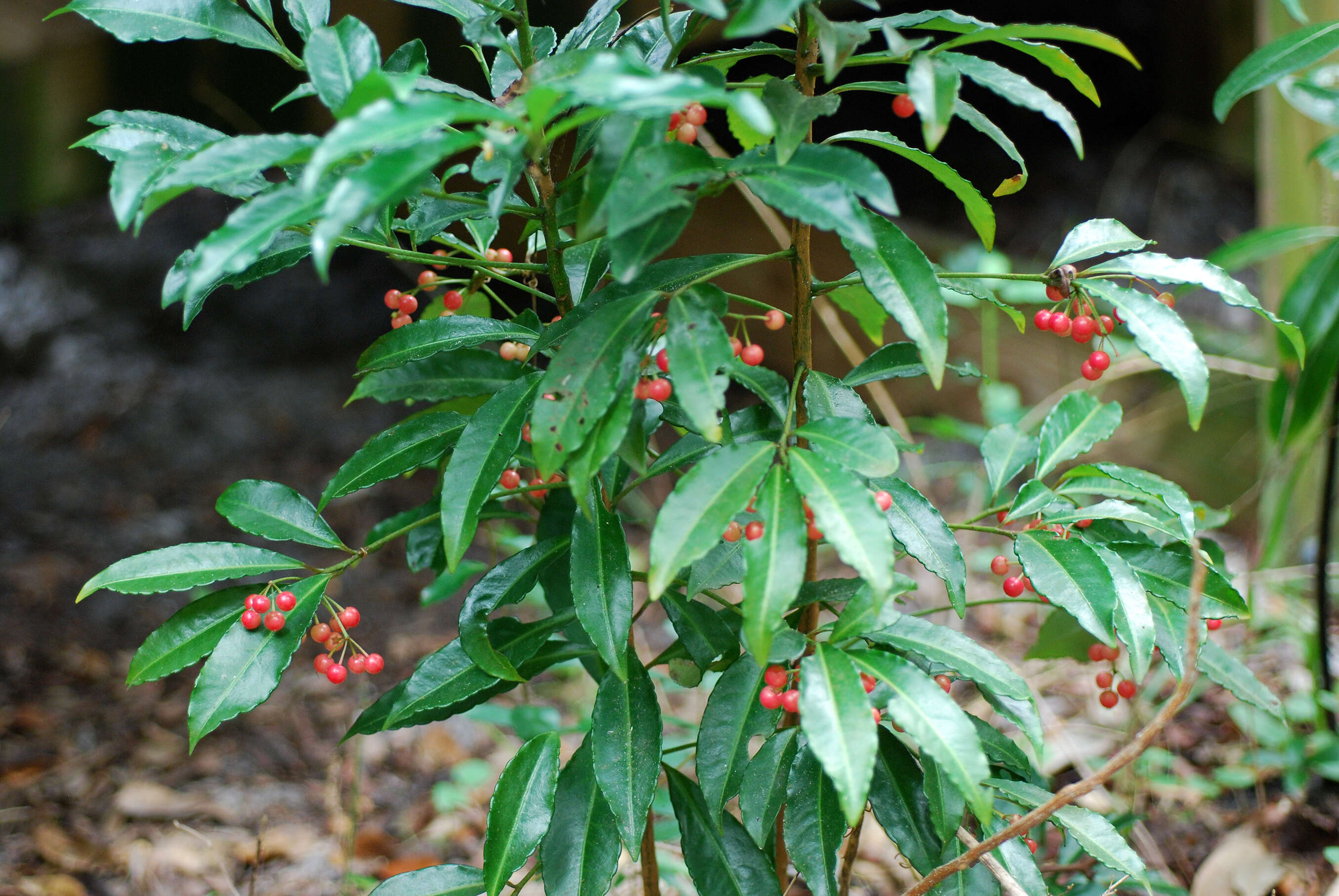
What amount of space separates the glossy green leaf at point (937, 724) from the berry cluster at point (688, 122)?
0.39 meters

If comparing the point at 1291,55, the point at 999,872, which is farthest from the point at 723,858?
the point at 1291,55

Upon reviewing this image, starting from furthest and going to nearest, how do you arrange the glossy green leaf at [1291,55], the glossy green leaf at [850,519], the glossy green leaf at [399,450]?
the glossy green leaf at [1291,55] → the glossy green leaf at [399,450] → the glossy green leaf at [850,519]

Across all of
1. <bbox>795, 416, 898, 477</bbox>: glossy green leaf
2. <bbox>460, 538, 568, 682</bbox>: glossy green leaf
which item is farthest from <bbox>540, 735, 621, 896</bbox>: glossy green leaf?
<bbox>795, 416, 898, 477</bbox>: glossy green leaf

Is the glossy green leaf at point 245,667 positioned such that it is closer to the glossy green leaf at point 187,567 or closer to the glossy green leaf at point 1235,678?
the glossy green leaf at point 187,567

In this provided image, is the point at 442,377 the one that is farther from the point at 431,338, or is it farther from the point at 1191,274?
the point at 1191,274

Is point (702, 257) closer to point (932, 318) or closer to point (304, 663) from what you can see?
point (932, 318)

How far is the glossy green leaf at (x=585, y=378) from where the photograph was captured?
0.59 m

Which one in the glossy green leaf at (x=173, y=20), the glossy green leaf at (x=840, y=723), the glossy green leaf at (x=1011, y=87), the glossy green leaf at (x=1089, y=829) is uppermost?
the glossy green leaf at (x=173, y=20)

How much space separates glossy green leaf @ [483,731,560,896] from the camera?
0.74 m

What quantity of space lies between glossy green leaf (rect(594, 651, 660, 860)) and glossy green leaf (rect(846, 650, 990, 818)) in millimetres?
191

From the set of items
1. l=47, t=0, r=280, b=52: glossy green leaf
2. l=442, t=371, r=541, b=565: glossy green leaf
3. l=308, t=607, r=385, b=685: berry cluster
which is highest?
l=47, t=0, r=280, b=52: glossy green leaf

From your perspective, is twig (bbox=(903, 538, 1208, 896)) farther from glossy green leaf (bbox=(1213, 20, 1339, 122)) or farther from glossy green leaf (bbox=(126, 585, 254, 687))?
glossy green leaf (bbox=(1213, 20, 1339, 122))

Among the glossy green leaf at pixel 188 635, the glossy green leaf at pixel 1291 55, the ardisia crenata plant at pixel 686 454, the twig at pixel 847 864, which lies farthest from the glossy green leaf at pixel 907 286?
the glossy green leaf at pixel 1291 55

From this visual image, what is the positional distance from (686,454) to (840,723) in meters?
0.26
